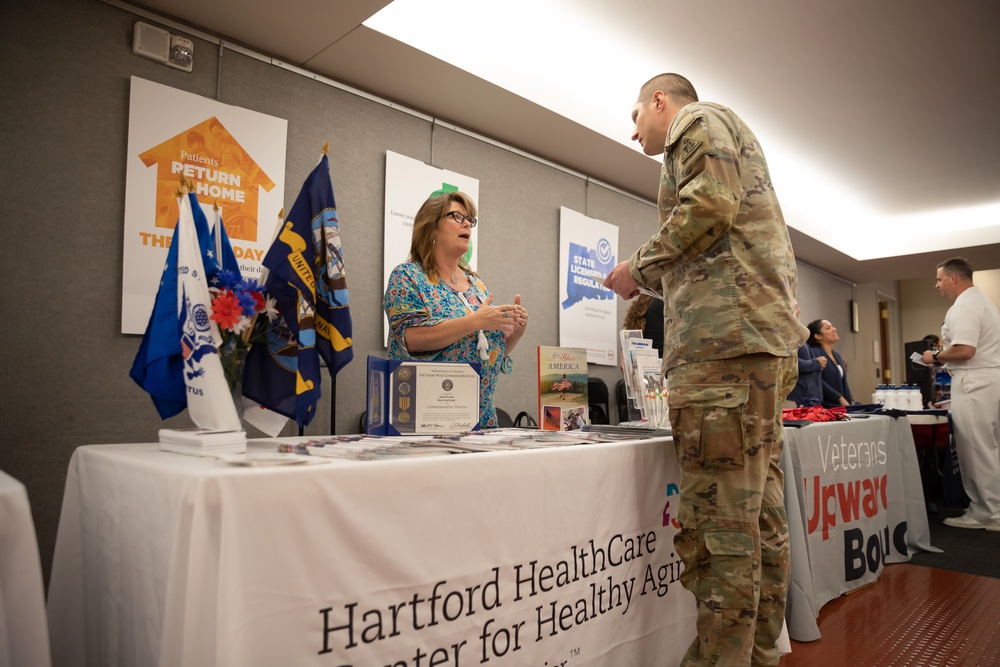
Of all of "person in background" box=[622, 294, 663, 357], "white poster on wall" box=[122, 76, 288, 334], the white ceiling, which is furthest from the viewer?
"person in background" box=[622, 294, 663, 357]

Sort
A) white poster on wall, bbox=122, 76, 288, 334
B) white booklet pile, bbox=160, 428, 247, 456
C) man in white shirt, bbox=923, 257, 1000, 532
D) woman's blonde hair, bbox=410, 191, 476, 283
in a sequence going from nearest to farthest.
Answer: white booklet pile, bbox=160, 428, 247, 456
woman's blonde hair, bbox=410, 191, 476, 283
white poster on wall, bbox=122, 76, 288, 334
man in white shirt, bbox=923, 257, 1000, 532

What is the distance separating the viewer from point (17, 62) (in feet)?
7.38

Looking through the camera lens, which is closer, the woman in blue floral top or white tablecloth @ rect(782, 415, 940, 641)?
the woman in blue floral top

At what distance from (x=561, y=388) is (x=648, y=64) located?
2.76 metres

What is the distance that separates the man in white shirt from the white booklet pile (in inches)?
189

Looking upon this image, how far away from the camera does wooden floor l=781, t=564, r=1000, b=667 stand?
200 centimetres

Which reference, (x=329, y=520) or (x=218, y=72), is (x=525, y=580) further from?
(x=218, y=72)

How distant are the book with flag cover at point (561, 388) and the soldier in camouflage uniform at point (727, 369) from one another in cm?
44

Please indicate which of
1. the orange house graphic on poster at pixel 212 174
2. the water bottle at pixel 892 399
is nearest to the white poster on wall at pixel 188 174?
the orange house graphic on poster at pixel 212 174

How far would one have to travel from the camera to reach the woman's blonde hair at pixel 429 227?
7.13 ft

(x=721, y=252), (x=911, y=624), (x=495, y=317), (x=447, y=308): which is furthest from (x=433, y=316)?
(x=911, y=624)

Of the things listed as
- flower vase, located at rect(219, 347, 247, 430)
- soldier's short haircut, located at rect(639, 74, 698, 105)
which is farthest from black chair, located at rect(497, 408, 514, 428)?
flower vase, located at rect(219, 347, 247, 430)

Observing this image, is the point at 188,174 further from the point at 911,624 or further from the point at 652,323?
the point at 911,624

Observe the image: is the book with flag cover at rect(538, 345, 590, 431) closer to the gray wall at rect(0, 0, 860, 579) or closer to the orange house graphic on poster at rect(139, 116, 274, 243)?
the gray wall at rect(0, 0, 860, 579)
